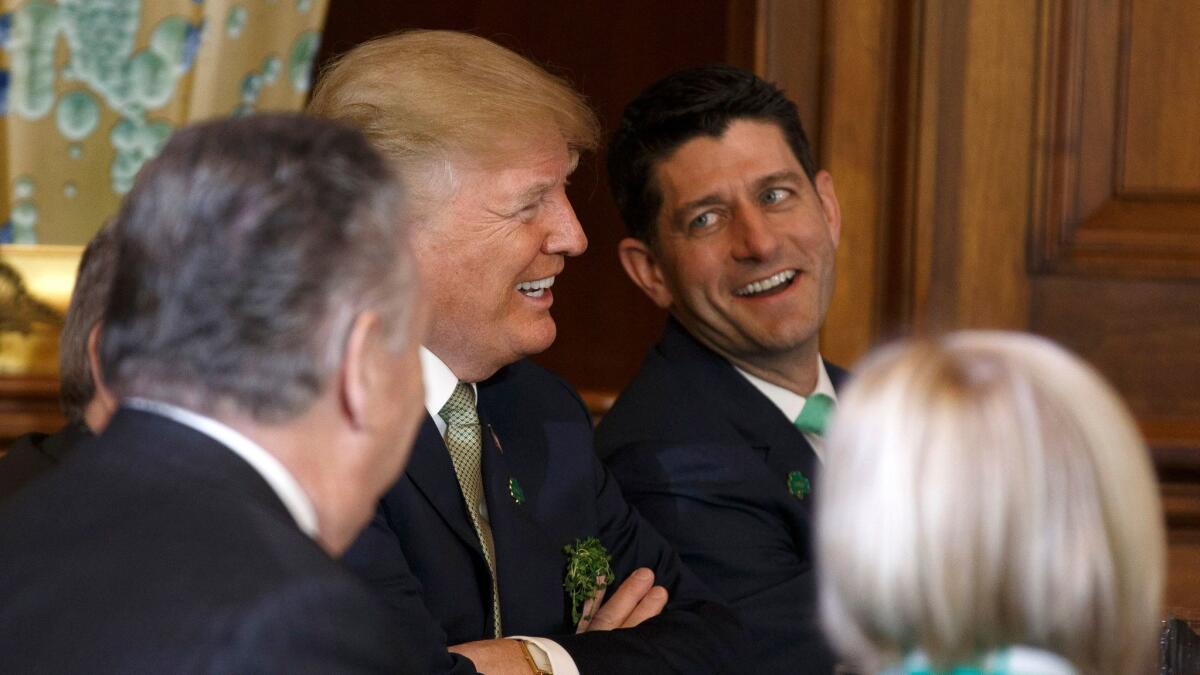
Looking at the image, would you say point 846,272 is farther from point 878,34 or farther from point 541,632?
point 541,632

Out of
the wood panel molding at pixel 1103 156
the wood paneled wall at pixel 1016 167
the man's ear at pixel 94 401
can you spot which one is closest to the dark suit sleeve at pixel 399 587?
the man's ear at pixel 94 401

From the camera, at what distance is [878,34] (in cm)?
310

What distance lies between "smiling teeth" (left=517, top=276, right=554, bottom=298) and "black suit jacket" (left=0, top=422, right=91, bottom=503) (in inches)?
25.5

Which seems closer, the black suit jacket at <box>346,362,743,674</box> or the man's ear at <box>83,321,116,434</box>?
the man's ear at <box>83,321,116,434</box>

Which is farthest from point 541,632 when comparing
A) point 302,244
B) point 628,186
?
point 302,244

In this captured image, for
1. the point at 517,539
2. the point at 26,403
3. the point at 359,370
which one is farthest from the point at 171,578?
the point at 26,403

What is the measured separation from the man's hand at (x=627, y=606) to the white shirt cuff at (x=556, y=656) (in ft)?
0.55

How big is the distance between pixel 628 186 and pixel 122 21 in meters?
0.92

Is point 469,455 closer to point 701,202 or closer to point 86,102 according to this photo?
point 701,202

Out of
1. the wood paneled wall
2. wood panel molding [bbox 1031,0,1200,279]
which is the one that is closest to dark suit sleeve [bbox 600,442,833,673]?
the wood paneled wall

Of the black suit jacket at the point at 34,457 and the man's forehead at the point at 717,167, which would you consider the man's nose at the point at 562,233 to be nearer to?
the man's forehead at the point at 717,167

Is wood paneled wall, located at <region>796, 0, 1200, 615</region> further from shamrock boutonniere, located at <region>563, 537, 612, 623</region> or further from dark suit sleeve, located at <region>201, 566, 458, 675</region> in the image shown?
dark suit sleeve, located at <region>201, 566, 458, 675</region>

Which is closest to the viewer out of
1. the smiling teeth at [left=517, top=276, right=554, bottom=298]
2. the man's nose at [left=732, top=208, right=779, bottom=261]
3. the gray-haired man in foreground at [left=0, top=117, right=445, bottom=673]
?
the gray-haired man in foreground at [left=0, top=117, right=445, bottom=673]

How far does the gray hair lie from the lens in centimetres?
119
